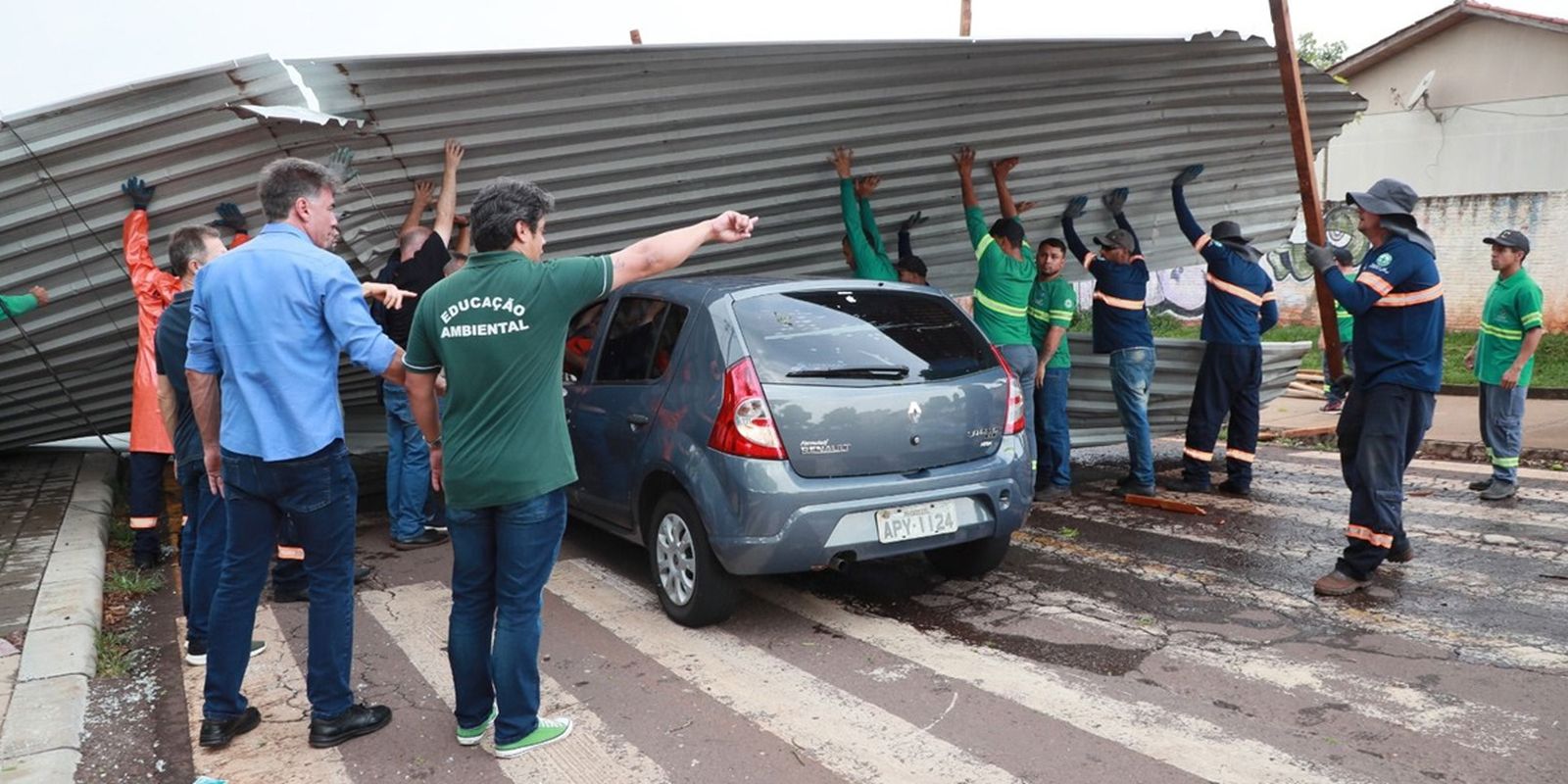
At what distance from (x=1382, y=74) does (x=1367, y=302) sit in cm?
2013

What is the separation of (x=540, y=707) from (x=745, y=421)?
1402mm

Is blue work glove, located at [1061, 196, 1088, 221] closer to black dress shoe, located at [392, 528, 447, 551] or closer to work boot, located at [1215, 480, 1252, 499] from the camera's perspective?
work boot, located at [1215, 480, 1252, 499]

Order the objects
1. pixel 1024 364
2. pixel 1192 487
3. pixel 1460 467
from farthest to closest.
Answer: pixel 1460 467
pixel 1192 487
pixel 1024 364

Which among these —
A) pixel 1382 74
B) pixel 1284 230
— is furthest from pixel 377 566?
pixel 1382 74

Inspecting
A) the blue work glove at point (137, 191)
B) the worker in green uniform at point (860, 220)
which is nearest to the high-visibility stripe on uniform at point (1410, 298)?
the worker in green uniform at point (860, 220)

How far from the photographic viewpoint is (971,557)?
5504mm

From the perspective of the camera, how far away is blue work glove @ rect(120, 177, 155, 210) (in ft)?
19.0

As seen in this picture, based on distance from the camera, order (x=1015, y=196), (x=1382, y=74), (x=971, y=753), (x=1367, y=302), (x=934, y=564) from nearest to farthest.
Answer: (x=971, y=753) → (x=1367, y=302) → (x=934, y=564) → (x=1015, y=196) → (x=1382, y=74)

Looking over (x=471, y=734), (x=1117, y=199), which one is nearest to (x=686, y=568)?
(x=471, y=734)

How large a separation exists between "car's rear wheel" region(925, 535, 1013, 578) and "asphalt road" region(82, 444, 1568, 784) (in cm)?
9

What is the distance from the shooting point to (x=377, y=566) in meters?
6.19

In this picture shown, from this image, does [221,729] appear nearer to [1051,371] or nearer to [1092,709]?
[1092,709]

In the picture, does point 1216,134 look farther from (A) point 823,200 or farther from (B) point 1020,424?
(B) point 1020,424

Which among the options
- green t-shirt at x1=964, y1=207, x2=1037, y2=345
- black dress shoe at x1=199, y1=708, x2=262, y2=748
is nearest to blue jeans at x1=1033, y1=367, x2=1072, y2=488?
green t-shirt at x1=964, y1=207, x2=1037, y2=345
